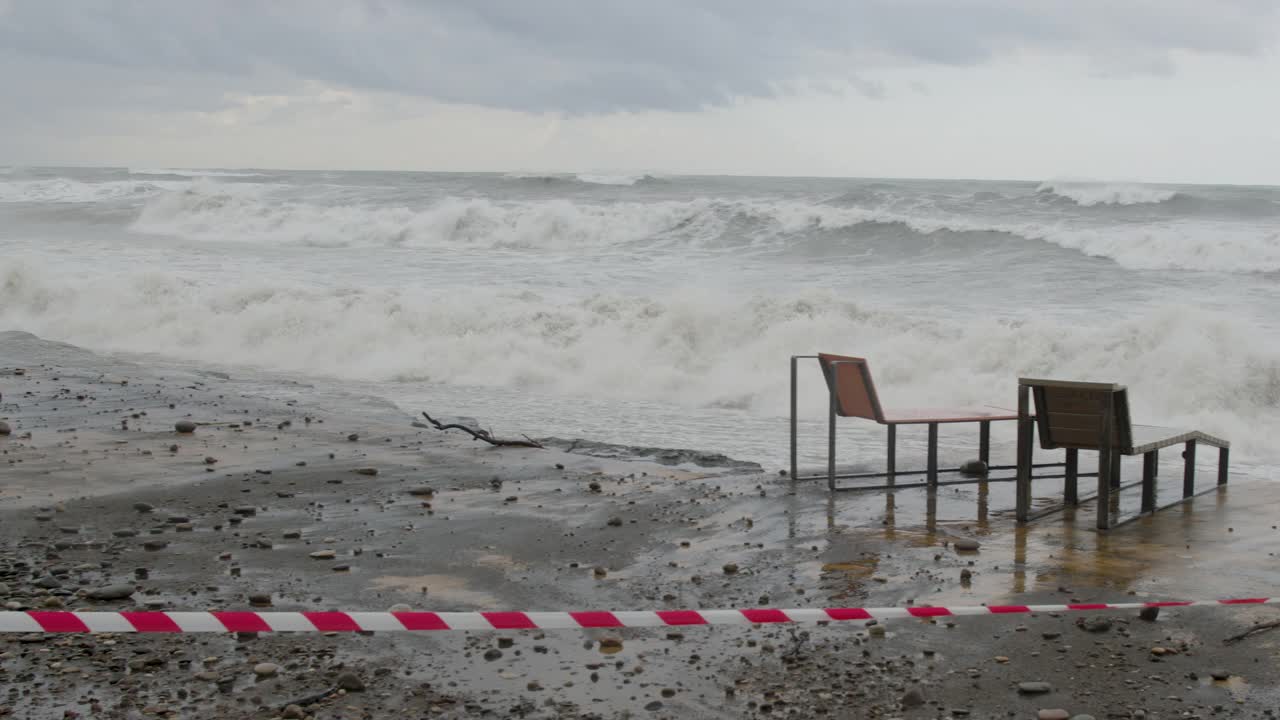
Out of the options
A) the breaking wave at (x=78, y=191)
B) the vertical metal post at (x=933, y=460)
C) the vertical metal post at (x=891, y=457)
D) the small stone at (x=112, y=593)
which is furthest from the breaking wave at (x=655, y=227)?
the small stone at (x=112, y=593)

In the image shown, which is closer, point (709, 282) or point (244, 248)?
point (709, 282)

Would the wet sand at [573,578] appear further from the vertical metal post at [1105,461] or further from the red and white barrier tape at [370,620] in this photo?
the red and white barrier tape at [370,620]

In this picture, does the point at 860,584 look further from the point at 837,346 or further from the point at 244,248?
the point at 244,248

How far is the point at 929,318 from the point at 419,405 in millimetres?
8834

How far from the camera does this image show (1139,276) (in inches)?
944

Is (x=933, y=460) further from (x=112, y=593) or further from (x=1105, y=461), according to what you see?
(x=112, y=593)

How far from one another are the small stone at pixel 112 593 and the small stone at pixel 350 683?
1.60m

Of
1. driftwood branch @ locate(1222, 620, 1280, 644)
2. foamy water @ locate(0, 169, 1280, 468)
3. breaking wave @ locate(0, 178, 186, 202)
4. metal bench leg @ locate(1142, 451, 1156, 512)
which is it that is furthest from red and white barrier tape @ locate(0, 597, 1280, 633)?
breaking wave @ locate(0, 178, 186, 202)

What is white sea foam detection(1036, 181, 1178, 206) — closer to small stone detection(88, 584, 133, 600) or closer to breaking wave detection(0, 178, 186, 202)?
small stone detection(88, 584, 133, 600)

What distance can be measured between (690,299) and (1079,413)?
37.2 ft

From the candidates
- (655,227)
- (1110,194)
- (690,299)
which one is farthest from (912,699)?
(1110,194)

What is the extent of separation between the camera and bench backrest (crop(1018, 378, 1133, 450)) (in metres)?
6.64

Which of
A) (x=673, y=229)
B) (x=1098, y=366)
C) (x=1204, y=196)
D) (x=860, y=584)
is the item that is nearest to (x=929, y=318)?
(x=1098, y=366)

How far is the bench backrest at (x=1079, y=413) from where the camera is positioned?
6645 mm
